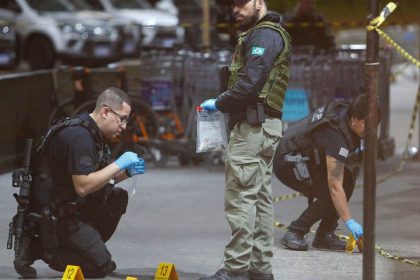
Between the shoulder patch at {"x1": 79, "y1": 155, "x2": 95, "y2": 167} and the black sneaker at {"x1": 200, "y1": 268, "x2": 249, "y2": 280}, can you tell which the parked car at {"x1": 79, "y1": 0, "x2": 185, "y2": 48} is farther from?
the black sneaker at {"x1": 200, "y1": 268, "x2": 249, "y2": 280}

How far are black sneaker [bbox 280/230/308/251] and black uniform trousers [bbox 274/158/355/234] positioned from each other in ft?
0.12

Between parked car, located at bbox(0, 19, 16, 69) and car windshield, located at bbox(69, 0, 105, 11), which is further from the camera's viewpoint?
car windshield, located at bbox(69, 0, 105, 11)

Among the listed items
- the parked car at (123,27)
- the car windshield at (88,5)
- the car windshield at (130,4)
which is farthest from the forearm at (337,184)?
the car windshield at (130,4)

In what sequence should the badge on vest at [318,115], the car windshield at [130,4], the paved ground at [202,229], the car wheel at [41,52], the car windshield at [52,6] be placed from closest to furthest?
the paved ground at [202,229]
the badge on vest at [318,115]
the car wheel at [41,52]
the car windshield at [52,6]
the car windshield at [130,4]

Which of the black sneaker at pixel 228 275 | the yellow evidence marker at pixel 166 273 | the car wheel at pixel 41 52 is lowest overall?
the car wheel at pixel 41 52

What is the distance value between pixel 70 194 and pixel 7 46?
15387mm

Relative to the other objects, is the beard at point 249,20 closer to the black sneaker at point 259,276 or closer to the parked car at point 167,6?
the black sneaker at point 259,276

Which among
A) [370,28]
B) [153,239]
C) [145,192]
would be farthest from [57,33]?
[370,28]

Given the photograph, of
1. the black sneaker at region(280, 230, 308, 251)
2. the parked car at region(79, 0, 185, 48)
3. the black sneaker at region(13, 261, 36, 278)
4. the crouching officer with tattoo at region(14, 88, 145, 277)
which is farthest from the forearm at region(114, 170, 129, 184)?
the parked car at region(79, 0, 185, 48)

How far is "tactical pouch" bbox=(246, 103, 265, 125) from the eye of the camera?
24.6ft

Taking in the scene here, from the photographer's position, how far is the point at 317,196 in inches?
353

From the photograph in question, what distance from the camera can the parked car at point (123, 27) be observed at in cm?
2506

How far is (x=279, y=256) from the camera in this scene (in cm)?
880

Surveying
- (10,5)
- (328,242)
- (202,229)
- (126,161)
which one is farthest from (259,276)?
(10,5)
